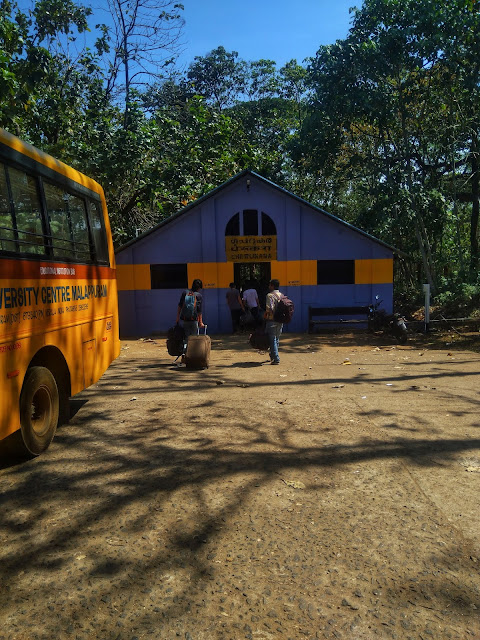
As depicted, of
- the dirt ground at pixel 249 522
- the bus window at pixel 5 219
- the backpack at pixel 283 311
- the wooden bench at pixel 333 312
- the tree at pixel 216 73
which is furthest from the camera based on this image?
the tree at pixel 216 73

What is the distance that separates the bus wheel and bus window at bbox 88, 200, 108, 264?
248cm

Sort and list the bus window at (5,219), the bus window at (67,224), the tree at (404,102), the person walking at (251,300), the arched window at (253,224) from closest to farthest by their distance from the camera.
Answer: the bus window at (5,219)
the bus window at (67,224)
the tree at (404,102)
the person walking at (251,300)
the arched window at (253,224)

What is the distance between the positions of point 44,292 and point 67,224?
124cm

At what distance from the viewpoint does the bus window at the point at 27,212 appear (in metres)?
4.93

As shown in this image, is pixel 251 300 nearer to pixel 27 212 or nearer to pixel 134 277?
pixel 134 277

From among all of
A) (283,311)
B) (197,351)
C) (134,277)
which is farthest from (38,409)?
(134,277)

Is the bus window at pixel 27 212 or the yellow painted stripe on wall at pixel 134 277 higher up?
the bus window at pixel 27 212

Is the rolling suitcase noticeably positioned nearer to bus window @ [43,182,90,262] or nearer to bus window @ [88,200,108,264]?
bus window @ [88,200,108,264]

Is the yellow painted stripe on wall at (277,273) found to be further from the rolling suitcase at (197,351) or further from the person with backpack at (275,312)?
the rolling suitcase at (197,351)

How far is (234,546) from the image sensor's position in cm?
338

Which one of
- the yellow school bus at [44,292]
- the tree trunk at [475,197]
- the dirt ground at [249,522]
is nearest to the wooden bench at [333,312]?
the tree trunk at [475,197]

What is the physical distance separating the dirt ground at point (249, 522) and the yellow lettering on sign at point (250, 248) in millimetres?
10116

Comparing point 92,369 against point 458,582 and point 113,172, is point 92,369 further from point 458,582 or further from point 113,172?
point 113,172

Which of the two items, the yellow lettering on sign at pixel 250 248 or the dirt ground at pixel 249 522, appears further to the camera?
the yellow lettering on sign at pixel 250 248
